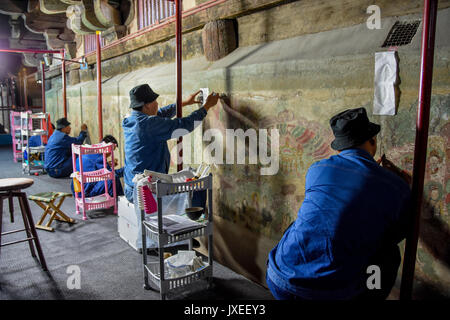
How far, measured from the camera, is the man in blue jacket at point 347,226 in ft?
5.64

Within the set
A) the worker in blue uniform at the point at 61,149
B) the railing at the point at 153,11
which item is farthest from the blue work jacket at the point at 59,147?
the railing at the point at 153,11

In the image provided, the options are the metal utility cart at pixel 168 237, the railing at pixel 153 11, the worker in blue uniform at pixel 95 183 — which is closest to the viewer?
the metal utility cart at pixel 168 237

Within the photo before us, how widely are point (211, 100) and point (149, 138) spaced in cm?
74

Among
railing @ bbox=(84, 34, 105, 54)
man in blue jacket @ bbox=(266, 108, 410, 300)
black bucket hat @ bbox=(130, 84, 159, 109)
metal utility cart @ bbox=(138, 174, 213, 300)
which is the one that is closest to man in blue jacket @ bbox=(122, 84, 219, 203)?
black bucket hat @ bbox=(130, 84, 159, 109)

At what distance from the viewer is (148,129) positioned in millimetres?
3490

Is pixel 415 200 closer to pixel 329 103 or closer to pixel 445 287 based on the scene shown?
pixel 445 287

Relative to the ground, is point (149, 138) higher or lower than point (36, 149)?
higher

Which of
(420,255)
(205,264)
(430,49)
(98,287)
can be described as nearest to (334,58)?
(430,49)

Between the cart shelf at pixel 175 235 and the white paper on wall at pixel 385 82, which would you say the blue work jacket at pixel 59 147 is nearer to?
the cart shelf at pixel 175 235

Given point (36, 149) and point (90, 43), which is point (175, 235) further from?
point (36, 149)

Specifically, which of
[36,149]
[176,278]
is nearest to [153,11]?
[176,278]

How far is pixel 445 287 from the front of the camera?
2062 millimetres

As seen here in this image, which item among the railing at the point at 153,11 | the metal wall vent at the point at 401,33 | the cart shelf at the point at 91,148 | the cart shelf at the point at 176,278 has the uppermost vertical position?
the railing at the point at 153,11

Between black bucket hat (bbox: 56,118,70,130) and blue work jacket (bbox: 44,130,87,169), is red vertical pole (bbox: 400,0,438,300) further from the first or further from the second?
black bucket hat (bbox: 56,118,70,130)
